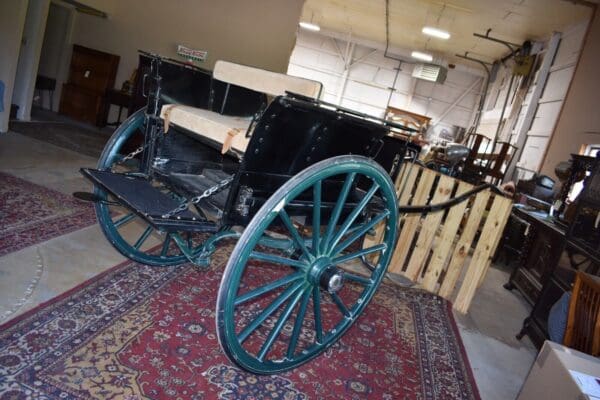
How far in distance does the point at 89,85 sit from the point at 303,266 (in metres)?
6.87

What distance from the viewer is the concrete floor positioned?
2072 millimetres

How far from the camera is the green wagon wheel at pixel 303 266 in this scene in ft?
4.91

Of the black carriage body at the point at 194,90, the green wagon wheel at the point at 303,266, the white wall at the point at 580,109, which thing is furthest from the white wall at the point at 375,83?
the green wagon wheel at the point at 303,266

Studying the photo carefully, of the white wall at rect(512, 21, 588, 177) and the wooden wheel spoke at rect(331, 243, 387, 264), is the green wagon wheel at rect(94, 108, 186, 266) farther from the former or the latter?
the white wall at rect(512, 21, 588, 177)

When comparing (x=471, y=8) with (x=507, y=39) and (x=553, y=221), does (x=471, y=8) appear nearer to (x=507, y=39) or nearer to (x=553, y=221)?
(x=507, y=39)

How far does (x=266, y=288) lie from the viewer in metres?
1.64

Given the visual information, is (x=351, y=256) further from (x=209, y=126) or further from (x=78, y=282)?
(x=78, y=282)

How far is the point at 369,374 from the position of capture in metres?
2.10

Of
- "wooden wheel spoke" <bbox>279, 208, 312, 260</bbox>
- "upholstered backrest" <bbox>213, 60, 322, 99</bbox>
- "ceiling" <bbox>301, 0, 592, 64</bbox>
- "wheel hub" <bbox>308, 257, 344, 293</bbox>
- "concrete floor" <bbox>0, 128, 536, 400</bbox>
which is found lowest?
"concrete floor" <bbox>0, 128, 536, 400</bbox>

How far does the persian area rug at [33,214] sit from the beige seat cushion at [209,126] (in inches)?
46.2

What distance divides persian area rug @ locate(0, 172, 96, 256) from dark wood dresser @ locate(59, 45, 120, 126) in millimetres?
4054

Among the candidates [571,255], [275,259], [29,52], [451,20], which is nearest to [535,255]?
[571,255]

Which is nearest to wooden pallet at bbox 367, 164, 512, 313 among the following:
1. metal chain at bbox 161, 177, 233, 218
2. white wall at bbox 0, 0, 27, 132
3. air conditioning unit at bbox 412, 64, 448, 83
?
metal chain at bbox 161, 177, 233, 218

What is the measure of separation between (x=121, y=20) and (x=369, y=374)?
7.21 metres
